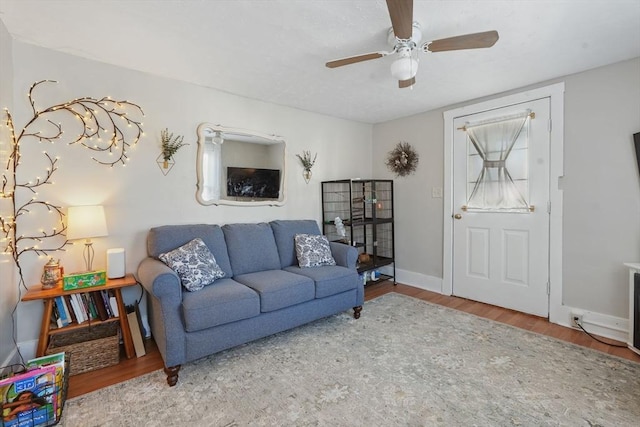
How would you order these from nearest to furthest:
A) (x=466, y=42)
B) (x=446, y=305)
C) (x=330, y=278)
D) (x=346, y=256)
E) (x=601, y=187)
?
1. (x=466, y=42)
2. (x=601, y=187)
3. (x=330, y=278)
4. (x=346, y=256)
5. (x=446, y=305)

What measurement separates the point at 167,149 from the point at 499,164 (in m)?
3.35

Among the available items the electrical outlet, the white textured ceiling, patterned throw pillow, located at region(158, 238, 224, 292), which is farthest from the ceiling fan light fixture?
the electrical outlet

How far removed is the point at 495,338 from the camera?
8.42 feet

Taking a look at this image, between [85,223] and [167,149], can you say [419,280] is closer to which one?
[167,149]

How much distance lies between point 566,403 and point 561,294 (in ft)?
4.71

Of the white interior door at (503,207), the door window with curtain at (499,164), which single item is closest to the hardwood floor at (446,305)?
the white interior door at (503,207)

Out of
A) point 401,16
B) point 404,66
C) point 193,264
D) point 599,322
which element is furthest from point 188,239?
point 599,322

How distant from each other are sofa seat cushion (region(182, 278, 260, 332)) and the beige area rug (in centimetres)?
35

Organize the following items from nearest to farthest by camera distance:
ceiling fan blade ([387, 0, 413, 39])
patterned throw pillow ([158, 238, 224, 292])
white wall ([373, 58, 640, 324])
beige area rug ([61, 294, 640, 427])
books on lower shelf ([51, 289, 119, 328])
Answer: ceiling fan blade ([387, 0, 413, 39])
beige area rug ([61, 294, 640, 427])
books on lower shelf ([51, 289, 119, 328])
patterned throw pillow ([158, 238, 224, 292])
white wall ([373, 58, 640, 324])

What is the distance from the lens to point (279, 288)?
243cm

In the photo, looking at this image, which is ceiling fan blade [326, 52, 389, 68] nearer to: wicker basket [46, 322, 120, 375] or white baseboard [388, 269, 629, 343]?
wicker basket [46, 322, 120, 375]

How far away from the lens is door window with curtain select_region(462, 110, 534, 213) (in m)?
3.10

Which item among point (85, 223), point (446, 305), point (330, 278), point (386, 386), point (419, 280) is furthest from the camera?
point (419, 280)

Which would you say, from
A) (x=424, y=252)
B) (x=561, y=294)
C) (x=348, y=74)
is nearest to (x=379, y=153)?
(x=424, y=252)
